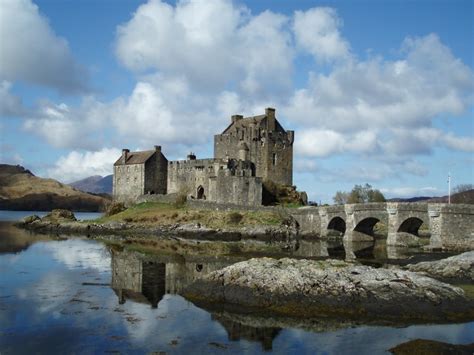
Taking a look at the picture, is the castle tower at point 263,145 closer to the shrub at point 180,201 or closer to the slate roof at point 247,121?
the slate roof at point 247,121

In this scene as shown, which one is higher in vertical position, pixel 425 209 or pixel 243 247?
pixel 425 209

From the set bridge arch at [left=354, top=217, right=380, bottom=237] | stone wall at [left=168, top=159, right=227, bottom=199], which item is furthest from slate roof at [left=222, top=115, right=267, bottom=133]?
bridge arch at [left=354, top=217, right=380, bottom=237]

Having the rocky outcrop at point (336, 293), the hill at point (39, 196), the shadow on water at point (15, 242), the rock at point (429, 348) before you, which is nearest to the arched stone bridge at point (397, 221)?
the rocky outcrop at point (336, 293)

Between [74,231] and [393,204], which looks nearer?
[393,204]

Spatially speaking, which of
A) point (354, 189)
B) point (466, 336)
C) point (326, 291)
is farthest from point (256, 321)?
point (354, 189)

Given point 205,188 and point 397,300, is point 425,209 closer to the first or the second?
point 397,300

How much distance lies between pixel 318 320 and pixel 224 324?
3046mm

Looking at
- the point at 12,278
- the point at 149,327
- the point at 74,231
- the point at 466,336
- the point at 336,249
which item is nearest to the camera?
the point at 466,336

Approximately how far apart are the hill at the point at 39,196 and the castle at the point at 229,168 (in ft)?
222

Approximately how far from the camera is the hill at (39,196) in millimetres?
131875

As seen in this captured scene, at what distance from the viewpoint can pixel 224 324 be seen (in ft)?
54.3

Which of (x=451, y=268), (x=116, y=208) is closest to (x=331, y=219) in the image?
(x=451, y=268)

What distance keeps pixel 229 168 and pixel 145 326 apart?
39.9m

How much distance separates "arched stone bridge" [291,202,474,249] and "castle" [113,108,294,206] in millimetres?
7417
